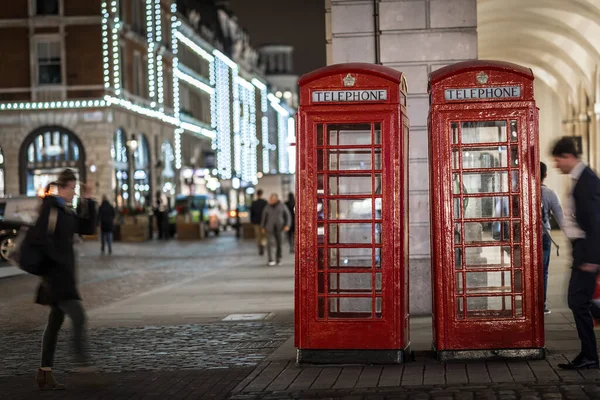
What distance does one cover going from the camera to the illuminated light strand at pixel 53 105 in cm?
5191

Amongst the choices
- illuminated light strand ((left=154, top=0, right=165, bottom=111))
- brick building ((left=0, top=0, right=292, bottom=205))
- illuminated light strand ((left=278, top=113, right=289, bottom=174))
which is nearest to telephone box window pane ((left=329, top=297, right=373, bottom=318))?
brick building ((left=0, top=0, right=292, bottom=205))

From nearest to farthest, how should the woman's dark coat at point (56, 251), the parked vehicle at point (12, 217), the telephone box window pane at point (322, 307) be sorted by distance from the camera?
the woman's dark coat at point (56, 251) < the telephone box window pane at point (322, 307) < the parked vehicle at point (12, 217)

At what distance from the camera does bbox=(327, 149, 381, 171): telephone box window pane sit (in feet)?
30.9

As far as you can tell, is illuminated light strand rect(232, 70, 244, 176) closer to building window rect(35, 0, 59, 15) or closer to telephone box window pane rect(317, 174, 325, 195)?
building window rect(35, 0, 59, 15)

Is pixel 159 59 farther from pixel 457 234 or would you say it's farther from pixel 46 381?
pixel 46 381

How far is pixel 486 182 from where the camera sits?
944 centimetres

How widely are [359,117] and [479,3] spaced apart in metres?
12.6

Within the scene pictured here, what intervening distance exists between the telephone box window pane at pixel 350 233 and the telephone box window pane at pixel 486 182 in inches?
34.5

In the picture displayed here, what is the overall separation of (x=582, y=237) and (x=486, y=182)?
102 centimetres

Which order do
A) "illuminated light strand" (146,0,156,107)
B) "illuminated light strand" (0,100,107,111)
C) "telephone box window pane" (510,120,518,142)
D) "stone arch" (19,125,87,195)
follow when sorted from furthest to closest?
"illuminated light strand" (146,0,156,107), "stone arch" (19,125,87,195), "illuminated light strand" (0,100,107,111), "telephone box window pane" (510,120,518,142)

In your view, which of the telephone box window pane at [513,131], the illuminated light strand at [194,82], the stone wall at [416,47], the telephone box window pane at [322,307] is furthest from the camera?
the illuminated light strand at [194,82]

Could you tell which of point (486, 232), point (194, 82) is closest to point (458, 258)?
point (486, 232)

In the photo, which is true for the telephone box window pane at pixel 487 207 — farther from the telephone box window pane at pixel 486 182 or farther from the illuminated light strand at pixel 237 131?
the illuminated light strand at pixel 237 131

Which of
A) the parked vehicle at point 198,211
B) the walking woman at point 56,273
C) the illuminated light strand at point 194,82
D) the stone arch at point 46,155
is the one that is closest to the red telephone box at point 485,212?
the walking woman at point 56,273
